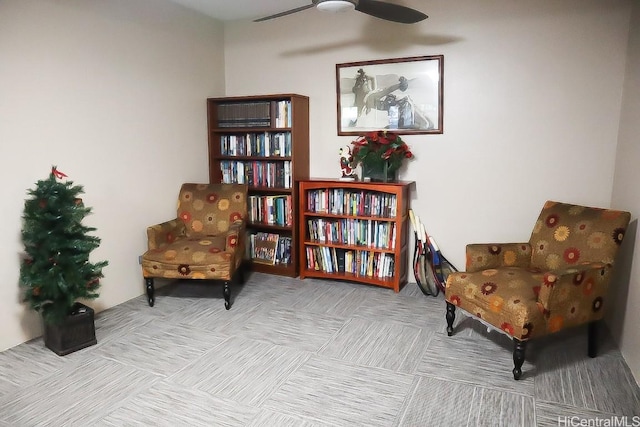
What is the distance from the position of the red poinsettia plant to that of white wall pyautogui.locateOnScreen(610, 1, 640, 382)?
58.9 inches

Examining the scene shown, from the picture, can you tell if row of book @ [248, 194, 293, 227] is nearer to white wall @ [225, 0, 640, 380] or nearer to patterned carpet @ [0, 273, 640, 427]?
white wall @ [225, 0, 640, 380]

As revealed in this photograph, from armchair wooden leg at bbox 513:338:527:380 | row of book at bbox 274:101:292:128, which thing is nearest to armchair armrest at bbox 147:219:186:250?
row of book at bbox 274:101:292:128

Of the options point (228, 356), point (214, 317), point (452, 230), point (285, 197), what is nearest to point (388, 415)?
point (228, 356)

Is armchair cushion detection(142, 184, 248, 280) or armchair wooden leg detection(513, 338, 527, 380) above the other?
armchair cushion detection(142, 184, 248, 280)

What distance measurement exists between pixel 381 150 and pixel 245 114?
139cm

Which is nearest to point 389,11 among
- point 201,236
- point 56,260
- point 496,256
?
point 496,256

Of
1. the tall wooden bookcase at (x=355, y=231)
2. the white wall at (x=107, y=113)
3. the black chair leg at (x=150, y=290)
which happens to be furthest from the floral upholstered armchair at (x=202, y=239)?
the tall wooden bookcase at (x=355, y=231)

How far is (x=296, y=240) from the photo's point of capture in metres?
4.05

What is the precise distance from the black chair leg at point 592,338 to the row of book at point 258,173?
8.30 feet

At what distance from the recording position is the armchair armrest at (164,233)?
341cm

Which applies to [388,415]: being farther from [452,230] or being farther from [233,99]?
[233,99]

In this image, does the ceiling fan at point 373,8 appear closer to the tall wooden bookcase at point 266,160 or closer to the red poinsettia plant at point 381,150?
the red poinsettia plant at point 381,150

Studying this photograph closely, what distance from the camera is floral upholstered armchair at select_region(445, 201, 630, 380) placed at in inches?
90.0

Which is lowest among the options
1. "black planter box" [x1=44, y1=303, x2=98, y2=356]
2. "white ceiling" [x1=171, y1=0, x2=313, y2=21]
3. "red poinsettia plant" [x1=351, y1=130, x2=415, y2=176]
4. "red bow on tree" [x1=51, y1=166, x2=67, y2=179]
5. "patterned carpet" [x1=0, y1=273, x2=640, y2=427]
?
"patterned carpet" [x1=0, y1=273, x2=640, y2=427]
